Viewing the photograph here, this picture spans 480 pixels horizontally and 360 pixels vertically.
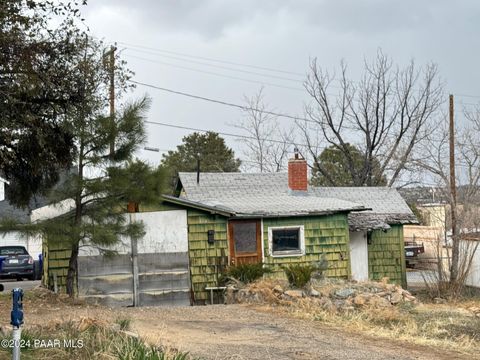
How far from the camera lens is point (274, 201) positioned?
77.8 ft

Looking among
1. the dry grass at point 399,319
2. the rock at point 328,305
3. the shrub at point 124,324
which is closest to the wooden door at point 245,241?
the dry grass at point 399,319

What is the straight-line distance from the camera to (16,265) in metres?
29.2

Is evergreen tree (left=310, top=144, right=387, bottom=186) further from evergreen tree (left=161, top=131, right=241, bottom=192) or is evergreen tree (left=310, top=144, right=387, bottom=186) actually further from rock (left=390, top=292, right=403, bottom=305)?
rock (left=390, top=292, right=403, bottom=305)

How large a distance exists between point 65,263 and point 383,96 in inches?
900

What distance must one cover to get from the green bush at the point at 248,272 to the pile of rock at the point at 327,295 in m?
0.77

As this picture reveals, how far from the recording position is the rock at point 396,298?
17916 millimetres

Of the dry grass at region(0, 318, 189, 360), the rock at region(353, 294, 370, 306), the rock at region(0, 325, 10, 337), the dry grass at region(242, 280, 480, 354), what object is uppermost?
the rock at region(0, 325, 10, 337)

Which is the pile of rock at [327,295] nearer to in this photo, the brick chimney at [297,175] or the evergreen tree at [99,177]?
the evergreen tree at [99,177]

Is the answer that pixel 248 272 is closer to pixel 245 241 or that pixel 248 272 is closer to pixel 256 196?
pixel 245 241

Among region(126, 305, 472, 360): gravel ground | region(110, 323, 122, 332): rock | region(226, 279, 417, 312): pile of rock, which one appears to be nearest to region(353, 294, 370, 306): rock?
region(226, 279, 417, 312): pile of rock

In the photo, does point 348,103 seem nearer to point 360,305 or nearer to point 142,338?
point 360,305

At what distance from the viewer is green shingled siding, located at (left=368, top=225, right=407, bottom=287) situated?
26.1m

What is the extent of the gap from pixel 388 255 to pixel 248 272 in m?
8.66

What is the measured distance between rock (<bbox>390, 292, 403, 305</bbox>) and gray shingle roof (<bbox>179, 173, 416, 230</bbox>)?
4.33 m
